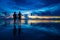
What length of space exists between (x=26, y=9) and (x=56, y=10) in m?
3.77

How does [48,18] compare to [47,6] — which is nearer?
[47,6]

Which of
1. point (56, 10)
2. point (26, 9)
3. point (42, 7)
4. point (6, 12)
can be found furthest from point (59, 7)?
point (6, 12)

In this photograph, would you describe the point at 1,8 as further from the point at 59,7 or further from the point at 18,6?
the point at 59,7

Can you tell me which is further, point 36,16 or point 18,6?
point 36,16

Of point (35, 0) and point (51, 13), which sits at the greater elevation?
point (35, 0)

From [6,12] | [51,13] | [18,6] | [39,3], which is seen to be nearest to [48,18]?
[51,13]

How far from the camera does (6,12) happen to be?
18.1 m

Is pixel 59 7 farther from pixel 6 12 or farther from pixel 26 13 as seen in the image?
pixel 6 12

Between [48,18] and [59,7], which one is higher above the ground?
[59,7]

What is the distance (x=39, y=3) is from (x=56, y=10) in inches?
90.8

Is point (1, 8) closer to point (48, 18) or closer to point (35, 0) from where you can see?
point (35, 0)

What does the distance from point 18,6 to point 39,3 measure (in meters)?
2.67

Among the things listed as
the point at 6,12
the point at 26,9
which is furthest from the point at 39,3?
the point at 6,12

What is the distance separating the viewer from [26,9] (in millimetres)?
18453
